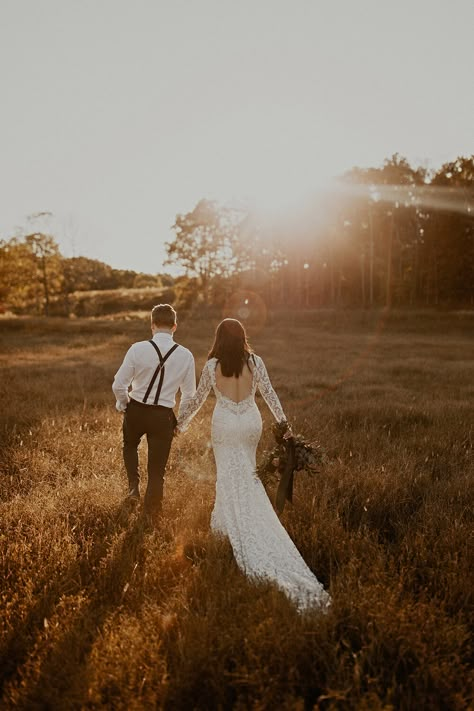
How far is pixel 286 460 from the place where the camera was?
16.0ft

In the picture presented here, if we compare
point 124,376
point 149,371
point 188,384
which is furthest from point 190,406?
point 124,376

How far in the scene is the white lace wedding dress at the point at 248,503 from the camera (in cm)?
406

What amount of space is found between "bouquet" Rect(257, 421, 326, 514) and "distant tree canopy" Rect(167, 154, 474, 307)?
42756 millimetres

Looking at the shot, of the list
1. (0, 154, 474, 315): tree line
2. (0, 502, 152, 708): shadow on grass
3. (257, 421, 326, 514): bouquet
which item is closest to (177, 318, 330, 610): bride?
(257, 421, 326, 514): bouquet

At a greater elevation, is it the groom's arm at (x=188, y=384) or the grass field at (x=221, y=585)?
the groom's arm at (x=188, y=384)

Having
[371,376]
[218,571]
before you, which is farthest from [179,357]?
[371,376]

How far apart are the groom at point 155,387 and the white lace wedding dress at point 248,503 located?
0.26 metres

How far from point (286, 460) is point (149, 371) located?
1.77 m

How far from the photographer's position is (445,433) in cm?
879

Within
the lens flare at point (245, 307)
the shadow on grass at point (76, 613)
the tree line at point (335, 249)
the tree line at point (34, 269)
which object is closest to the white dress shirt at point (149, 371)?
the shadow on grass at point (76, 613)

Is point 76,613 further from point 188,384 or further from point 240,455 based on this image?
point 188,384

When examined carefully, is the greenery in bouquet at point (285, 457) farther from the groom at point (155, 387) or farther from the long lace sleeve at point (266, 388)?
the groom at point (155, 387)

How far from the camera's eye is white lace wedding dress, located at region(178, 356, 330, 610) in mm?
4059

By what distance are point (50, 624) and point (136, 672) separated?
860 millimetres
